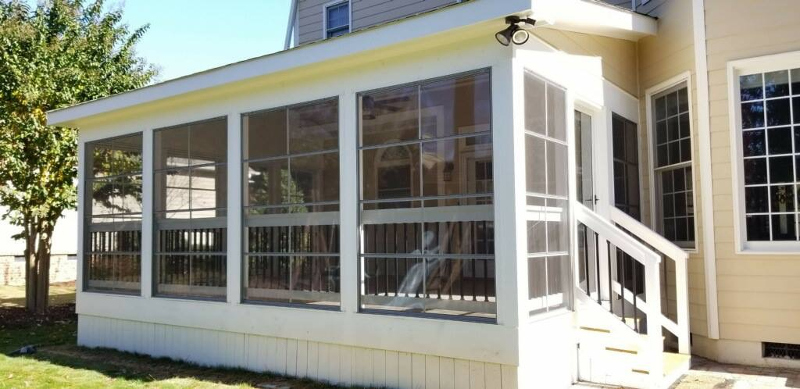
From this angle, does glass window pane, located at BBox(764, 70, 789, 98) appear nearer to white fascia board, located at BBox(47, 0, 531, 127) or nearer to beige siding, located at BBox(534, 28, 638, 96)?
beige siding, located at BBox(534, 28, 638, 96)

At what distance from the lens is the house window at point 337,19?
11448 millimetres

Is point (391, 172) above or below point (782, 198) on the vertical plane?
above

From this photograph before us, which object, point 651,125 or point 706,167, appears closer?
point 706,167

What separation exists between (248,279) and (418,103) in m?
2.64

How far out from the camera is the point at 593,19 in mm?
5566

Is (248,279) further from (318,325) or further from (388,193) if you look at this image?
(388,193)

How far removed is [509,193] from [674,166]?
2.90m

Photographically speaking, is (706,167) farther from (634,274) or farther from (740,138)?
(634,274)

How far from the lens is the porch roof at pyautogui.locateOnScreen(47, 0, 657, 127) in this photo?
4.66m

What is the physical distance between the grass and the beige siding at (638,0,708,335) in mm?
3710

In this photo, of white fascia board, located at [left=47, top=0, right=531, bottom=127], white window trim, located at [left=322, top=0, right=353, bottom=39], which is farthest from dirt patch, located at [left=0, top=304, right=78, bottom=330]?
white window trim, located at [left=322, top=0, right=353, bottom=39]

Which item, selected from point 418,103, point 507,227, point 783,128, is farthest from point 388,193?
point 783,128

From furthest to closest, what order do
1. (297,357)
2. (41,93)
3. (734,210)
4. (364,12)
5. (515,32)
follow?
1. (364,12)
2. (41,93)
3. (297,357)
4. (734,210)
5. (515,32)

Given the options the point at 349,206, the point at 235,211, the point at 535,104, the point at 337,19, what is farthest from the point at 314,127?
the point at 337,19
